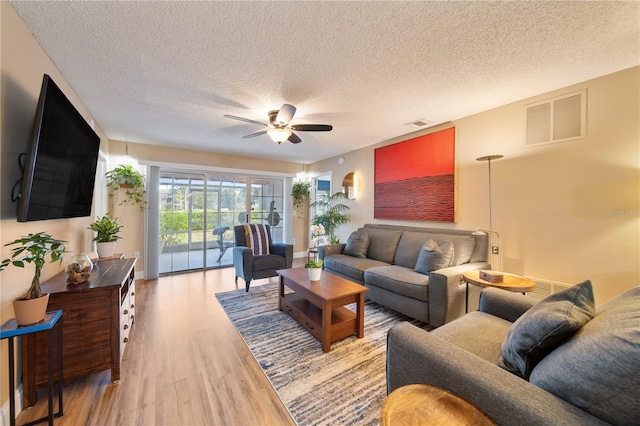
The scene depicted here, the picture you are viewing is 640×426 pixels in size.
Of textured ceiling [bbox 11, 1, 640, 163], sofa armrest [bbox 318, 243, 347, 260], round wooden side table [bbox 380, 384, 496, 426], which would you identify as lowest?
round wooden side table [bbox 380, 384, 496, 426]

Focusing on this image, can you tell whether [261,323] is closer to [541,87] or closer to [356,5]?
[356,5]

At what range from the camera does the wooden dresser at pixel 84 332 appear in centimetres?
152

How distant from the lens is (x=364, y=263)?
11.1 ft

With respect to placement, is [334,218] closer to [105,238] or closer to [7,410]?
[105,238]

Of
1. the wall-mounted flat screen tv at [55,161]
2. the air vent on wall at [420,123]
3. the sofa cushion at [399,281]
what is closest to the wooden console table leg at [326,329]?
the sofa cushion at [399,281]

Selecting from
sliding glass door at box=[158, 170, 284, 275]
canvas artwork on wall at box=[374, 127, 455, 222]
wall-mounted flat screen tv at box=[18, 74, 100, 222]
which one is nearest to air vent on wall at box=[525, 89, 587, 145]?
canvas artwork on wall at box=[374, 127, 455, 222]

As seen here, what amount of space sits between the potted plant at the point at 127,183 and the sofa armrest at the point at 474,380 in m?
4.72

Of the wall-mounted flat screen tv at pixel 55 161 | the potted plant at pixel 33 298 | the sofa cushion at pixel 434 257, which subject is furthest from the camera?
the sofa cushion at pixel 434 257

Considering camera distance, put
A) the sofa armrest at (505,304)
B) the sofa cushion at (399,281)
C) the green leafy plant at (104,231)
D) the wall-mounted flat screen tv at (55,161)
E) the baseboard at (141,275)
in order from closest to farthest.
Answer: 1. the wall-mounted flat screen tv at (55,161)
2. the sofa armrest at (505,304)
3. the sofa cushion at (399,281)
4. the green leafy plant at (104,231)
5. the baseboard at (141,275)

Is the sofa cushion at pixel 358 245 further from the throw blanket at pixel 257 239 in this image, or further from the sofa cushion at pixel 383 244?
the throw blanket at pixel 257 239

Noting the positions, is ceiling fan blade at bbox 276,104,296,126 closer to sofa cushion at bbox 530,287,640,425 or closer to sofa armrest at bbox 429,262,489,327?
sofa armrest at bbox 429,262,489,327

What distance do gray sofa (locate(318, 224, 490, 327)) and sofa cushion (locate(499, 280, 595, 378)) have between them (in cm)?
122

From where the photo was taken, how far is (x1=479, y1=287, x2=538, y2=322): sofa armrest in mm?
1656

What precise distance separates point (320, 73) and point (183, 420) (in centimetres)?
267
